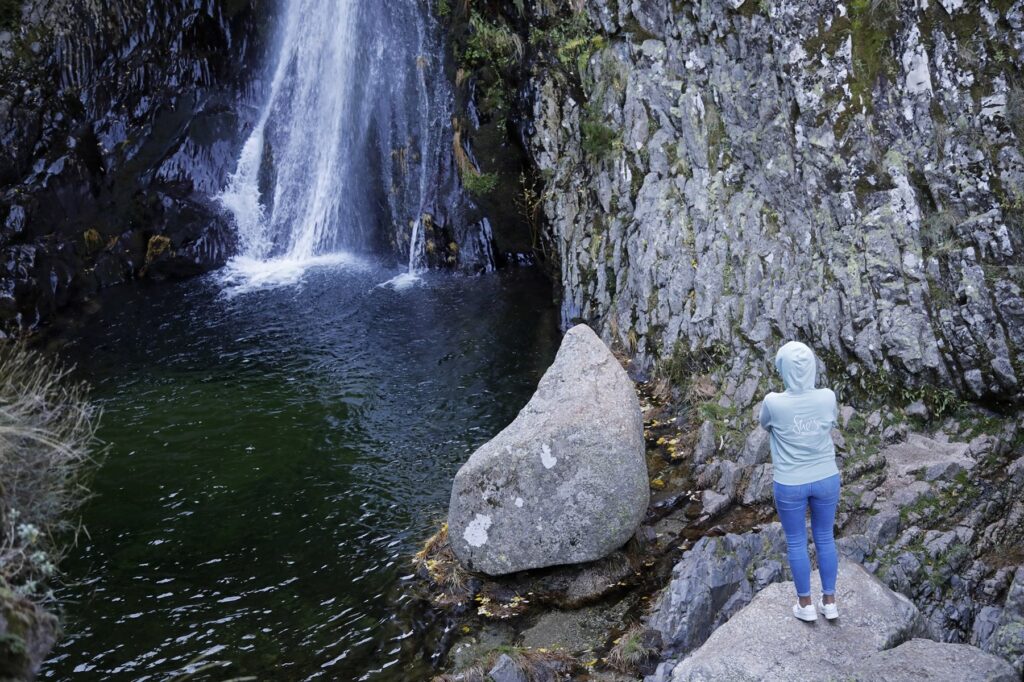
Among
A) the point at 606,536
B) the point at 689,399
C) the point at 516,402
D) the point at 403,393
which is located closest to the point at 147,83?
the point at 403,393

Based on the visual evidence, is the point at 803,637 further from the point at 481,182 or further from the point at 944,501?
the point at 481,182

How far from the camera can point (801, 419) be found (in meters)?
6.62

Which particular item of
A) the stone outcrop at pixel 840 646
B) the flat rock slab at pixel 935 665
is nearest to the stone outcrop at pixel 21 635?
the stone outcrop at pixel 840 646

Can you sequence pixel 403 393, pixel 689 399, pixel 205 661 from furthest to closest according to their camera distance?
pixel 403 393 < pixel 689 399 < pixel 205 661

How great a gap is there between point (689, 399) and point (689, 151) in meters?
4.12

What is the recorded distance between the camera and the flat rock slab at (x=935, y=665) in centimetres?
616

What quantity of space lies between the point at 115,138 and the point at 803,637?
21.8 meters

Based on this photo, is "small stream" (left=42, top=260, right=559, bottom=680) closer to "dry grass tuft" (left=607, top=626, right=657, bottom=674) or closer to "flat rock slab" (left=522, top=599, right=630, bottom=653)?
"flat rock slab" (left=522, top=599, right=630, bottom=653)

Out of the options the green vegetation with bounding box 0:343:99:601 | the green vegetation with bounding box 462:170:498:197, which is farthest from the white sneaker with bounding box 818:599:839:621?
the green vegetation with bounding box 462:170:498:197

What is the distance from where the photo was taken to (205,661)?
8844mm

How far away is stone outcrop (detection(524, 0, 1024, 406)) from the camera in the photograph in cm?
983

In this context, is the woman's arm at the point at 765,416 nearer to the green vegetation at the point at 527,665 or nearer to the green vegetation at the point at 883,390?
the green vegetation at the point at 527,665

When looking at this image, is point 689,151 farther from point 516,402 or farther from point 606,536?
point 606,536

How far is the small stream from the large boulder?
1082 millimetres
